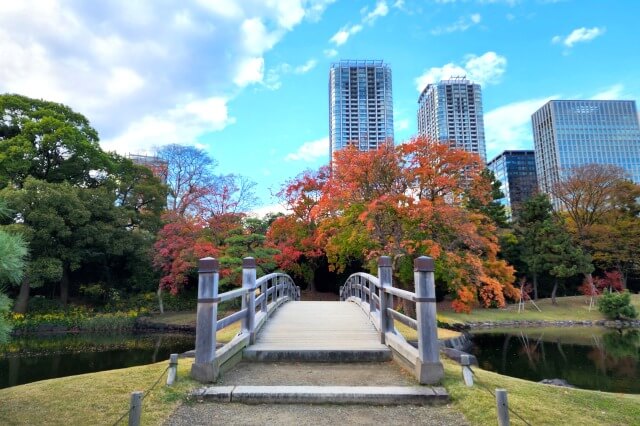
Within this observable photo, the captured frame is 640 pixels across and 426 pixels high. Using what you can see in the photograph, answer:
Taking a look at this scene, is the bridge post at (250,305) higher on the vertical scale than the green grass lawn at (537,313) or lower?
higher

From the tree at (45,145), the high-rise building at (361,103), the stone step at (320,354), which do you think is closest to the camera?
the stone step at (320,354)

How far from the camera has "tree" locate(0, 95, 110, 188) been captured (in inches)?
679

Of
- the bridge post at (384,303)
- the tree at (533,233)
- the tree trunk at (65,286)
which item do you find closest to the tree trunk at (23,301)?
A: the tree trunk at (65,286)

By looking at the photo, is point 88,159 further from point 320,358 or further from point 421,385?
point 421,385

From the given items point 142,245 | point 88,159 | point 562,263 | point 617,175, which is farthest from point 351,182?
point 617,175

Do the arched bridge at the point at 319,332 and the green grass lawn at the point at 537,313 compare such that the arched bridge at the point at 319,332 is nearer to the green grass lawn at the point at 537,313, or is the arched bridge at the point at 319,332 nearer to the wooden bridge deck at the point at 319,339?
the wooden bridge deck at the point at 319,339

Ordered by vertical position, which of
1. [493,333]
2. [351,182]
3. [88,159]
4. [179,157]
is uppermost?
[179,157]

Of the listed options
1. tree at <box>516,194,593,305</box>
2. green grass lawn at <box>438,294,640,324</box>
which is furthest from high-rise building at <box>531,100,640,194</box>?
green grass lawn at <box>438,294,640,324</box>

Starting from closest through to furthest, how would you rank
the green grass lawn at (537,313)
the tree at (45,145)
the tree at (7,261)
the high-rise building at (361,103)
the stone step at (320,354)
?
the tree at (7,261) → the stone step at (320,354) → the tree at (45,145) → the green grass lawn at (537,313) → the high-rise building at (361,103)

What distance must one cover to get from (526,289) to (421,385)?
23.2 meters

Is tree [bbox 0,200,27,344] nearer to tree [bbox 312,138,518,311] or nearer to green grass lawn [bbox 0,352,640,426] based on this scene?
green grass lawn [bbox 0,352,640,426]

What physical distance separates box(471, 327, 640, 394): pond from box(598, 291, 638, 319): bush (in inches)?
101

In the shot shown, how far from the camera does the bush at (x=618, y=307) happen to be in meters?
19.5

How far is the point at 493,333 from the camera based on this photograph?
17.4 m
